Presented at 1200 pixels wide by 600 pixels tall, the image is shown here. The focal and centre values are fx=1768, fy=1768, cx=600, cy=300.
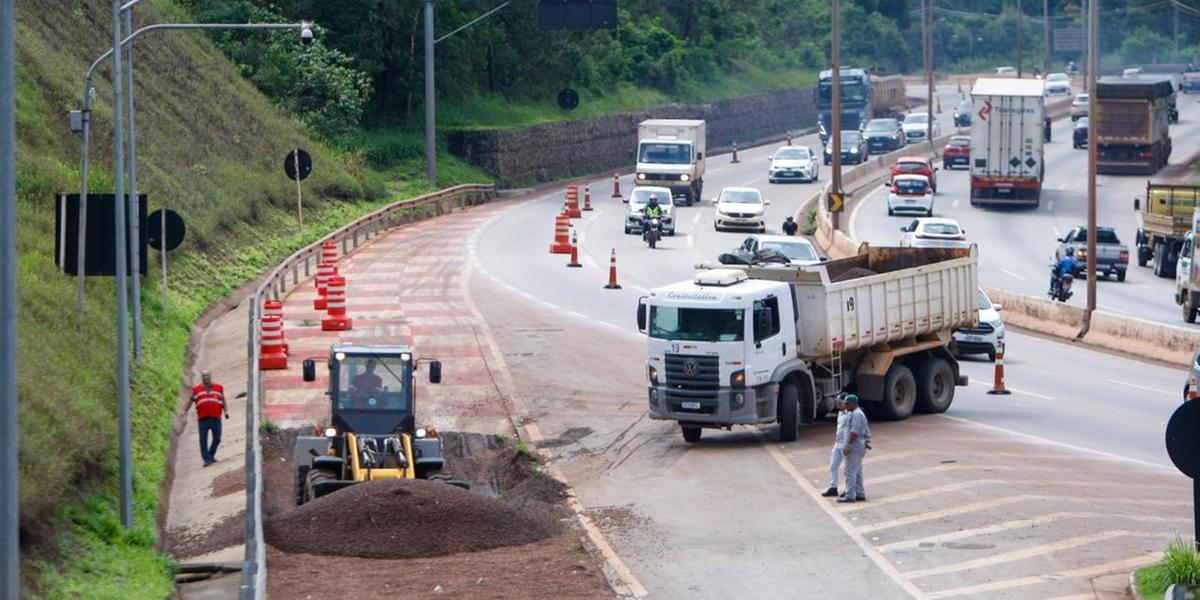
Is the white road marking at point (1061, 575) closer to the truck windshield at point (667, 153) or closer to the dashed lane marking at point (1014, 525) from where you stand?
the dashed lane marking at point (1014, 525)

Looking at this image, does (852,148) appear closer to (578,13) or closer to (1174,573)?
(578,13)

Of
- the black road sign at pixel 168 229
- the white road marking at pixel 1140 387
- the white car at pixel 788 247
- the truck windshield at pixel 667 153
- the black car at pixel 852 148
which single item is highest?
the black car at pixel 852 148

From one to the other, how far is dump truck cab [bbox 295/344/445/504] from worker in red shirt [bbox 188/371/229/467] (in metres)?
3.65

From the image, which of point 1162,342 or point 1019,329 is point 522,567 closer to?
point 1162,342

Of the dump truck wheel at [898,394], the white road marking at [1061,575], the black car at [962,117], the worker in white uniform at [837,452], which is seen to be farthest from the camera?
the black car at [962,117]

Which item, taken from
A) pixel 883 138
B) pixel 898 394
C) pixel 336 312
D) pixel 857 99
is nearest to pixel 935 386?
pixel 898 394

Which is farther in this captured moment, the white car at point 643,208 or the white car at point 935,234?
the white car at point 643,208

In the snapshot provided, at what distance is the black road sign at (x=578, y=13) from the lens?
58469mm

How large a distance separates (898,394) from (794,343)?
2945mm

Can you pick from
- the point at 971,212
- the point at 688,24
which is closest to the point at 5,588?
the point at 971,212

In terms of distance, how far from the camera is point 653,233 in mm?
55031

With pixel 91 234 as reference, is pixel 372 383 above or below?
below

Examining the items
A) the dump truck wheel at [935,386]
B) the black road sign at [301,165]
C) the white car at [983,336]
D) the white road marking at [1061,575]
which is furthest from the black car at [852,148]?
the white road marking at [1061,575]

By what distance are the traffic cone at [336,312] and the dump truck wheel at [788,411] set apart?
13094 millimetres
